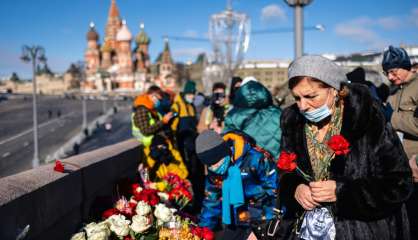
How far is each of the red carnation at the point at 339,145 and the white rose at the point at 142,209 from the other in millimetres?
1513

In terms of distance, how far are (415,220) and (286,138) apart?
1320 mm

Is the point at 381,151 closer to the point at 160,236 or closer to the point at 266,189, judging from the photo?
the point at 266,189

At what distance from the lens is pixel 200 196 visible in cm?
656

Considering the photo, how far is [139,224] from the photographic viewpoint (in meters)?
3.11

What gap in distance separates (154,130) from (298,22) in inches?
83.4

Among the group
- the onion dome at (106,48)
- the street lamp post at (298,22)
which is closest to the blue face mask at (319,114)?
the street lamp post at (298,22)

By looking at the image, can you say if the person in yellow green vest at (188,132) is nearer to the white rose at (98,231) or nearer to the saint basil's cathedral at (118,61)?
the white rose at (98,231)

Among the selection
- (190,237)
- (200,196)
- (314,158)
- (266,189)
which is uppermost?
(314,158)

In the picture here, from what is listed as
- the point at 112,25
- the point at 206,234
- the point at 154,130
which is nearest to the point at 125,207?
the point at 206,234

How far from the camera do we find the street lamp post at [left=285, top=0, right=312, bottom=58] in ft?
17.5

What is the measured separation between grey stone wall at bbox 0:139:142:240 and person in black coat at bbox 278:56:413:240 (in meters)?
1.52

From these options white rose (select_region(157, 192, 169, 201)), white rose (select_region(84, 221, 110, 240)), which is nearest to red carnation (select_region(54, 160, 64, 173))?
white rose (select_region(84, 221, 110, 240))

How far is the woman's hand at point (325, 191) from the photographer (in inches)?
90.0

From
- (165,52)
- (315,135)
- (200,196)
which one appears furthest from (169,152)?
(165,52)
